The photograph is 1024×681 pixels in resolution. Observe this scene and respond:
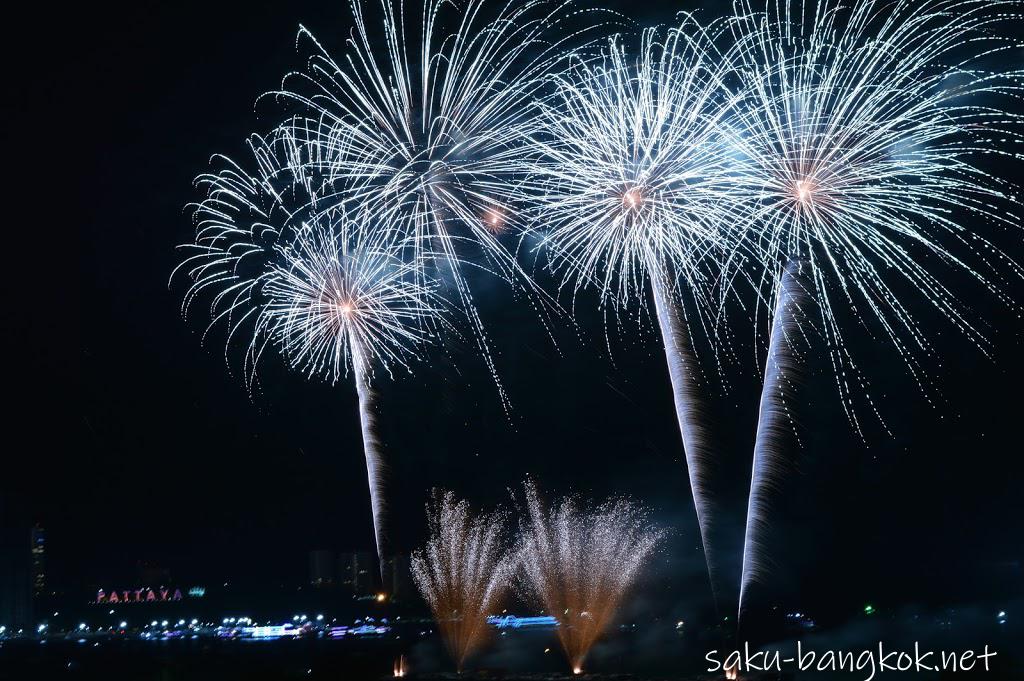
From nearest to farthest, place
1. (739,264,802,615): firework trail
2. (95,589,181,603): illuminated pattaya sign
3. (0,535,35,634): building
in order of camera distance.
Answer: (739,264,802,615): firework trail, (0,535,35,634): building, (95,589,181,603): illuminated pattaya sign

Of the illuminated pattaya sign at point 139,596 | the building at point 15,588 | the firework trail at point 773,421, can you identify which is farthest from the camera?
the illuminated pattaya sign at point 139,596

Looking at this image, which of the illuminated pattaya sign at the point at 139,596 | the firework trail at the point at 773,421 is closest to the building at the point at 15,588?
the illuminated pattaya sign at the point at 139,596

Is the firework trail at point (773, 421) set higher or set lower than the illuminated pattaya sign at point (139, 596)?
lower

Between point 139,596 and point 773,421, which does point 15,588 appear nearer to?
point 139,596

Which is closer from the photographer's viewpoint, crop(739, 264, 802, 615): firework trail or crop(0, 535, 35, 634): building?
crop(739, 264, 802, 615): firework trail

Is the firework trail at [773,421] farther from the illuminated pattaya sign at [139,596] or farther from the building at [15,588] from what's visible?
the illuminated pattaya sign at [139,596]

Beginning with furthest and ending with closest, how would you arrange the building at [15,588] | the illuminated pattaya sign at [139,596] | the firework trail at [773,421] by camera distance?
the illuminated pattaya sign at [139,596]
the building at [15,588]
the firework trail at [773,421]

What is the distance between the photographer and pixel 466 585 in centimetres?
3938

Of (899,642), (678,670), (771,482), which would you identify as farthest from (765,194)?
(899,642)

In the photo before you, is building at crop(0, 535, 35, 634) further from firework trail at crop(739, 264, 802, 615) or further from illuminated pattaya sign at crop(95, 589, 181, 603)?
firework trail at crop(739, 264, 802, 615)

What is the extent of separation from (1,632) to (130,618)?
19.7 meters

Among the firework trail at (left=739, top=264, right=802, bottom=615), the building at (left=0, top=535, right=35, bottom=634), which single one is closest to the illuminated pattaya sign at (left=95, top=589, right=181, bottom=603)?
the building at (left=0, top=535, right=35, bottom=634)

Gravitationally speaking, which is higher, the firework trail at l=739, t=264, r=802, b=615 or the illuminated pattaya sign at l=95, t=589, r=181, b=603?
the illuminated pattaya sign at l=95, t=589, r=181, b=603

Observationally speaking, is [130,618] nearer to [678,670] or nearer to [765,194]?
[678,670]
